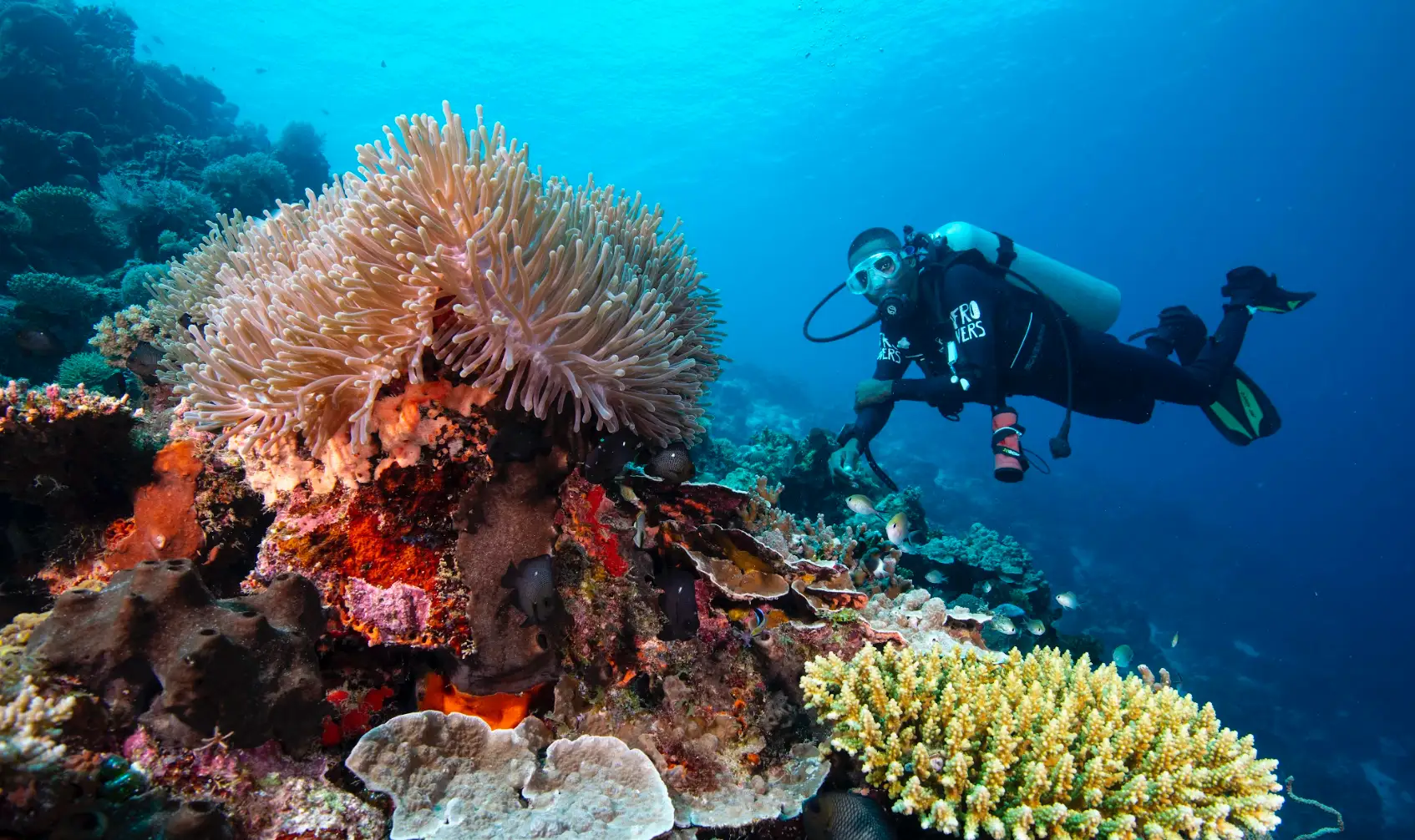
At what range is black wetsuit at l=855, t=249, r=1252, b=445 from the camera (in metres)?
6.54

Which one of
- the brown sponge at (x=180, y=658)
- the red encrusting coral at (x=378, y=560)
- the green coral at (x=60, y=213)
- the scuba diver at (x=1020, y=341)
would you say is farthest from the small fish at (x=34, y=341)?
the scuba diver at (x=1020, y=341)

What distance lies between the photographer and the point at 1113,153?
203 feet

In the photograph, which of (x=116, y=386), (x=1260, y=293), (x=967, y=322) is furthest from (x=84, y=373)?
(x=1260, y=293)

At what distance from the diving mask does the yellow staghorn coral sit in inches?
211

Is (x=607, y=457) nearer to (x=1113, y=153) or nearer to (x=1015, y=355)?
(x=1015, y=355)

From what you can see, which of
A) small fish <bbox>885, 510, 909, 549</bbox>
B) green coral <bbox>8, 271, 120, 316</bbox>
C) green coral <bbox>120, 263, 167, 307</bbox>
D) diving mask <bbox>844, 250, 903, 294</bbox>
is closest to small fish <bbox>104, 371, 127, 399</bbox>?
green coral <bbox>8, 271, 120, 316</bbox>

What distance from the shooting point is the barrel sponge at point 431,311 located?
207 cm

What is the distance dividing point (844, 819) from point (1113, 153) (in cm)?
7953

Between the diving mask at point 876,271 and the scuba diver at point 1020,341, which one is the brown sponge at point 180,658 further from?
the diving mask at point 876,271

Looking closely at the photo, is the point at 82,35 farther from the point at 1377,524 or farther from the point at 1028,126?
the point at 1028,126

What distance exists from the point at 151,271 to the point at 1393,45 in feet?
244

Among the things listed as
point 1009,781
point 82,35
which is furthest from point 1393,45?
point 82,35

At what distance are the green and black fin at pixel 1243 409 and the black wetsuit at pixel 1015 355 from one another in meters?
0.21

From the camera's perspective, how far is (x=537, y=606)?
7.57 feet
